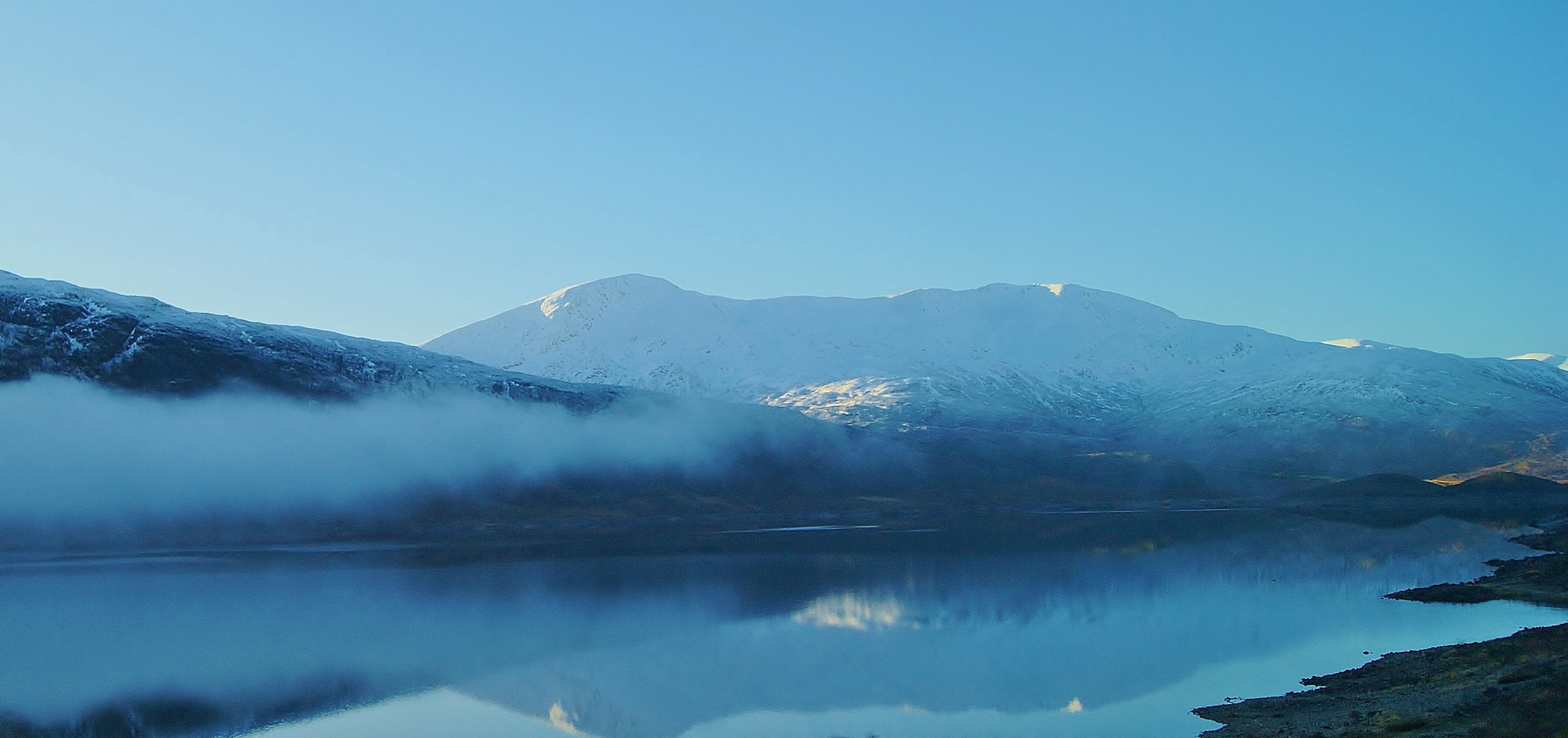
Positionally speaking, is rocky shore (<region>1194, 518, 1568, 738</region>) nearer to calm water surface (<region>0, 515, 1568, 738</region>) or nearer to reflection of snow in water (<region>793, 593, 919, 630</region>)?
calm water surface (<region>0, 515, 1568, 738</region>)

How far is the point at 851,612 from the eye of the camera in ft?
225

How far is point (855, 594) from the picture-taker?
3027 inches

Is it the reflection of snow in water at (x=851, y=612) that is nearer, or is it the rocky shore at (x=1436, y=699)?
the rocky shore at (x=1436, y=699)

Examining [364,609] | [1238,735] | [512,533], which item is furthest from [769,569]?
[512,533]

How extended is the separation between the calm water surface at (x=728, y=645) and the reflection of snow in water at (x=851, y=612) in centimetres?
27

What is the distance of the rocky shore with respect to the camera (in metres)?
29.7

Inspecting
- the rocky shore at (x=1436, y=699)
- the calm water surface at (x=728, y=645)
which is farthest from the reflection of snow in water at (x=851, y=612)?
the rocky shore at (x=1436, y=699)

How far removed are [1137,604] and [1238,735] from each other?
120 feet

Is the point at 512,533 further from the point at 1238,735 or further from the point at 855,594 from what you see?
the point at 1238,735

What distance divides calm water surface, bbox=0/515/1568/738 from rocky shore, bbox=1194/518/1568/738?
2.31 metres

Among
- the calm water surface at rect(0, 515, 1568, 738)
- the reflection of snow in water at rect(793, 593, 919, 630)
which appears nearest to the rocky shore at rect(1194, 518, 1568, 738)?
the calm water surface at rect(0, 515, 1568, 738)

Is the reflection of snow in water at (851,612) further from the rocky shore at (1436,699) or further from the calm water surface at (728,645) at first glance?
the rocky shore at (1436,699)

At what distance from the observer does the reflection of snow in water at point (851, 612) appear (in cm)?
6450

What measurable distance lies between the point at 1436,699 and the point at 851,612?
38861mm
